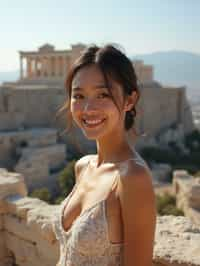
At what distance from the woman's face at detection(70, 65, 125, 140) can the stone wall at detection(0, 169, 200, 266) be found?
872mm

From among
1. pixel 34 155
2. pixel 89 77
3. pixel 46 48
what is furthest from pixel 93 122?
pixel 46 48

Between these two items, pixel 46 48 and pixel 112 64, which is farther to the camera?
pixel 46 48

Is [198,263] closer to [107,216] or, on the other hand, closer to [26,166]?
[107,216]

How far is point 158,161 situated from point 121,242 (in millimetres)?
21750

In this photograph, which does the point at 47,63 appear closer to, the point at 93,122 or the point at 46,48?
the point at 46,48

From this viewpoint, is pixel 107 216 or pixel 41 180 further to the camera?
pixel 41 180

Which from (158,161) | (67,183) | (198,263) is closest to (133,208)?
(198,263)

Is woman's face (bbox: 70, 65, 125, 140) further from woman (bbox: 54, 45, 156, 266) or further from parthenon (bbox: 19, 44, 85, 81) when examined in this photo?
parthenon (bbox: 19, 44, 85, 81)

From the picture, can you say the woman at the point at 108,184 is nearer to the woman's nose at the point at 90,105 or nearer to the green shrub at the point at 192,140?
the woman's nose at the point at 90,105

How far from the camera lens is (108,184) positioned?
5.24 feet

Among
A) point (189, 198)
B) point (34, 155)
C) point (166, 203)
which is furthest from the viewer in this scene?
point (34, 155)

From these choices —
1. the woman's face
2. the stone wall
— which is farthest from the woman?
the stone wall

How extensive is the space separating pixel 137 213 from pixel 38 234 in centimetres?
201

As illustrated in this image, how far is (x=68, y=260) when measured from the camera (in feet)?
5.60
